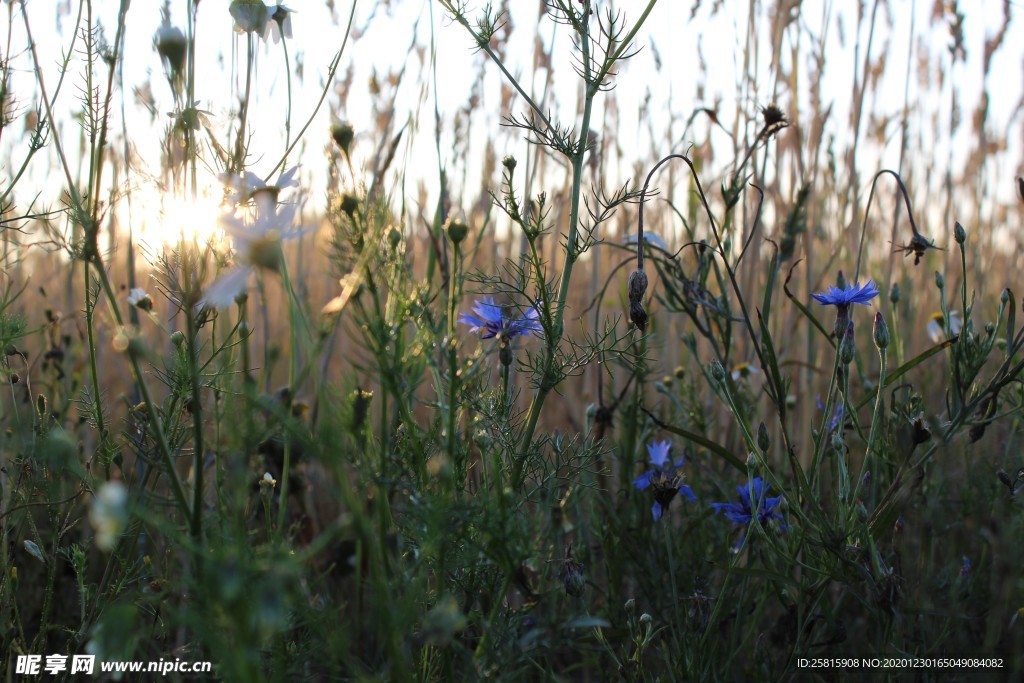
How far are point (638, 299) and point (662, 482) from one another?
8.8 inches

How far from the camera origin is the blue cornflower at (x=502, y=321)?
2.94ft

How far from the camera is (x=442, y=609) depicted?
1.63 feet

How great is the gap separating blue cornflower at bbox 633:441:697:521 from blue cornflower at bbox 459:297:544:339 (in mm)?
237

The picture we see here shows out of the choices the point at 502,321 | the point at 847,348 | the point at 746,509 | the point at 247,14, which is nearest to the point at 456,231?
the point at 502,321

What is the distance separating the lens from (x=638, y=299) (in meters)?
0.92

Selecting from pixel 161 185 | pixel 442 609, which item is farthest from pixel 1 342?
pixel 442 609

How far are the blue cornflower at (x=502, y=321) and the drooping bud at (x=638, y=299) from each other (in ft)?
0.33

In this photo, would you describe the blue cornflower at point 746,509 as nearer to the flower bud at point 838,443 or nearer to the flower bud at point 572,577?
the flower bud at point 838,443

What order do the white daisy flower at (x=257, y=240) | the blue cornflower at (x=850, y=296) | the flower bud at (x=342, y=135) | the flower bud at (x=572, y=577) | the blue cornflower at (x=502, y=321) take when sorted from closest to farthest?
the white daisy flower at (x=257, y=240) < the flower bud at (x=342, y=135) < the flower bud at (x=572, y=577) < the blue cornflower at (x=502, y=321) < the blue cornflower at (x=850, y=296)

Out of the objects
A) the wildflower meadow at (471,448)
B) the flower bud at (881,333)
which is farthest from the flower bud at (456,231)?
the flower bud at (881,333)

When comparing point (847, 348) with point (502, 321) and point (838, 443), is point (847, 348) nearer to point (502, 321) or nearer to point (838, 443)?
point (838, 443)

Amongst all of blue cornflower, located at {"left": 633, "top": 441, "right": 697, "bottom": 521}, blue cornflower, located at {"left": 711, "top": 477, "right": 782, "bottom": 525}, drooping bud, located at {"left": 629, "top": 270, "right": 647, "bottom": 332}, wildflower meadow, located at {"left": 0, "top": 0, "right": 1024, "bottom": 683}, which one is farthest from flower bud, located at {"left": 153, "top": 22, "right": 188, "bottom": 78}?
blue cornflower, located at {"left": 711, "top": 477, "right": 782, "bottom": 525}

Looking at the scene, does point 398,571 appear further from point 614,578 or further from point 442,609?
point 614,578

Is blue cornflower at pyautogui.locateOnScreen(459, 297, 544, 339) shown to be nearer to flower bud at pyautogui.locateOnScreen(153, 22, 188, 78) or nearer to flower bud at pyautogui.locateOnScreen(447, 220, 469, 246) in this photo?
flower bud at pyautogui.locateOnScreen(447, 220, 469, 246)
